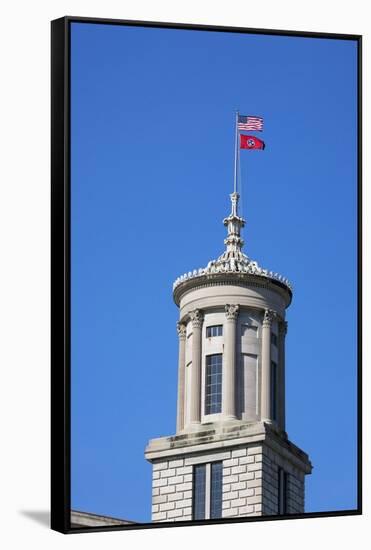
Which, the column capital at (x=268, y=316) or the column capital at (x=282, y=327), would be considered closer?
the column capital at (x=282, y=327)

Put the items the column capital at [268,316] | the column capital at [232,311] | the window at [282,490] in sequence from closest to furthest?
the window at [282,490] → the column capital at [268,316] → the column capital at [232,311]

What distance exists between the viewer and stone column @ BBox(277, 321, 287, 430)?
38438mm

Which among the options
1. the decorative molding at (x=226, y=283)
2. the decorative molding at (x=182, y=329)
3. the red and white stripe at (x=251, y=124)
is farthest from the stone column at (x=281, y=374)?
the red and white stripe at (x=251, y=124)

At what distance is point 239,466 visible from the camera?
38.7 metres

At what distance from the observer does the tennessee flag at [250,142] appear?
37.7 metres

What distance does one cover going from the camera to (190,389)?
39.4 metres

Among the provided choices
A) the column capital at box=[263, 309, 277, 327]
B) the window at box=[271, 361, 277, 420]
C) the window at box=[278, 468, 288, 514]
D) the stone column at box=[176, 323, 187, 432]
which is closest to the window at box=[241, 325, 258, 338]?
the column capital at box=[263, 309, 277, 327]

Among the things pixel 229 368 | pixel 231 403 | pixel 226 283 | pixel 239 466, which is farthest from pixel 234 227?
pixel 239 466

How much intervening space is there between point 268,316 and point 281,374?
1228 millimetres

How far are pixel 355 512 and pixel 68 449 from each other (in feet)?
16.9

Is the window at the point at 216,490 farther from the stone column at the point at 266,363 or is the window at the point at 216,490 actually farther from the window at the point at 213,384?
the stone column at the point at 266,363

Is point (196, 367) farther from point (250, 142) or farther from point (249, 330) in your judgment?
point (250, 142)

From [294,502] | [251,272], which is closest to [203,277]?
[251,272]

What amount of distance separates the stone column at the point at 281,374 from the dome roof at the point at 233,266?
2.90 ft
